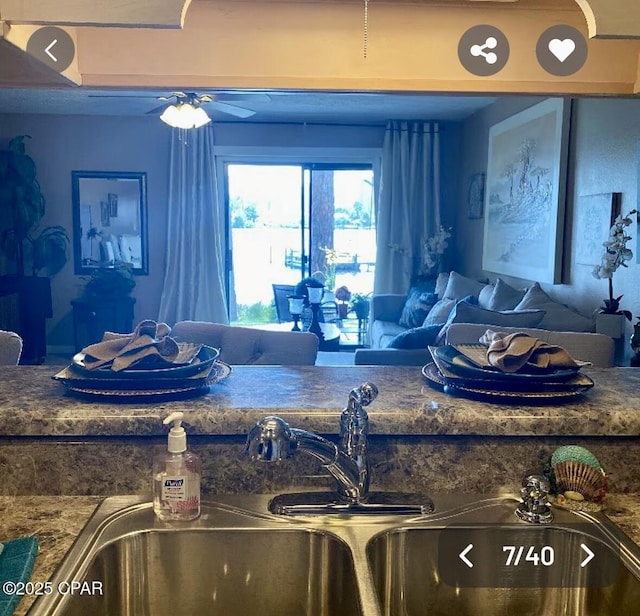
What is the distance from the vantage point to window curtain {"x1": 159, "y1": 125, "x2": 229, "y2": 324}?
20.9 feet

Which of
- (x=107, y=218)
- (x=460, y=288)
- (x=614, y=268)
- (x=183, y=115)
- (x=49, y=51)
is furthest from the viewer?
(x=107, y=218)

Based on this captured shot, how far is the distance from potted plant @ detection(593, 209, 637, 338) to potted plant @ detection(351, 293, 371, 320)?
3630 mm

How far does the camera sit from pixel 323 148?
21.4 ft

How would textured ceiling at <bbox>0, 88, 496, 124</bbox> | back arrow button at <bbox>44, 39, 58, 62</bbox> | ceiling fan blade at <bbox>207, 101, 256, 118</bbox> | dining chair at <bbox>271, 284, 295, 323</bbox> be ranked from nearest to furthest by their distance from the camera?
back arrow button at <bbox>44, 39, 58, 62</bbox>
ceiling fan blade at <bbox>207, 101, 256, 118</bbox>
textured ceiling at <bbox>0, 88, 496, 124</bbox>
dining chair at <bbox>271, 284, 295, 323</bbox>

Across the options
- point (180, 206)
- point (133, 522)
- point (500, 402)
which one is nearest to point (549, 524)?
point (500, 402)

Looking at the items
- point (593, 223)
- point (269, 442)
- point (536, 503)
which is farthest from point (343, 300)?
point (269, 442)

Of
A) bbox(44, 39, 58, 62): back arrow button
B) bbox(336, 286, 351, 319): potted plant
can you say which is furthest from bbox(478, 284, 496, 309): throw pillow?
bbox(44, 39, 58, 62): back arrow button

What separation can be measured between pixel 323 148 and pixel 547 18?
16.3 feet

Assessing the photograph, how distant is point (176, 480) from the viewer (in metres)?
1.04

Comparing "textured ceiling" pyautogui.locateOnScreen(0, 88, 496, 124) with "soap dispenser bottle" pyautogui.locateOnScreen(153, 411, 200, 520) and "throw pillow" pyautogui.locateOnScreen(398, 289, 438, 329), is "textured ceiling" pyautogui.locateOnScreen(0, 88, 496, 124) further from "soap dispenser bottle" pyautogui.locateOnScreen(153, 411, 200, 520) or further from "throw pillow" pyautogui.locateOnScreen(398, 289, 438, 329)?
"soap dispenser bottle" pyautogui.locateOnScreen(153, 411, 200, 520)

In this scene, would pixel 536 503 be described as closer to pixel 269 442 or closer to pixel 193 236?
→ pixel 269 442

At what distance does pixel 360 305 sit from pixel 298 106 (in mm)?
2069

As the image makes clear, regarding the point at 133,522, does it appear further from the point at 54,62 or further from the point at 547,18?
the point at 547,18

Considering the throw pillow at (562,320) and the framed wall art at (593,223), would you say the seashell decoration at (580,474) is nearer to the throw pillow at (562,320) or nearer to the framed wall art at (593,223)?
the throw pillow at (562,320)
